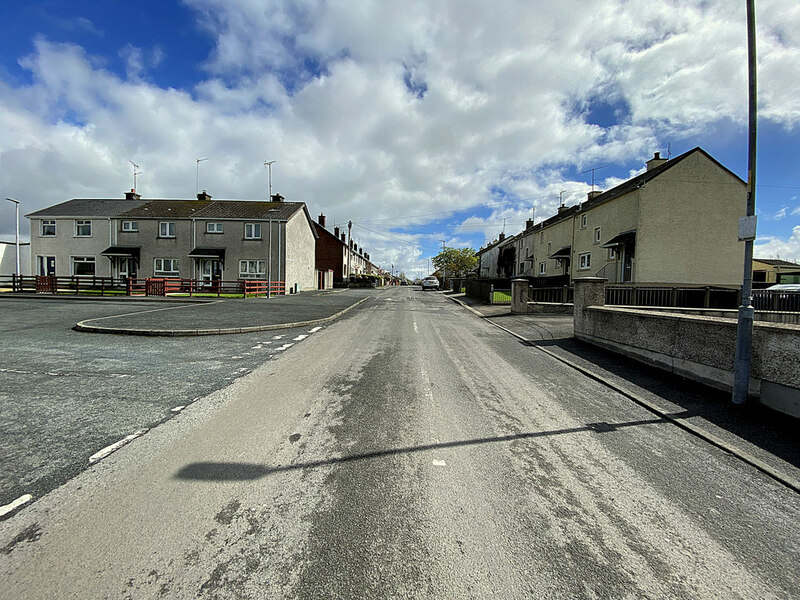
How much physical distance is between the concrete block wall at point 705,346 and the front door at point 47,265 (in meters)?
44.5

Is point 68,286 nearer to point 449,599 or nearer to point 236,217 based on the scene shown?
point 236,217

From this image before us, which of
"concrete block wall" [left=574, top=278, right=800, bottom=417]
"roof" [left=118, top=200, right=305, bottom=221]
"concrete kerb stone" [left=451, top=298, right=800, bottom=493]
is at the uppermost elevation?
"roof" [left=118, top=200, right=305, bottom=221]

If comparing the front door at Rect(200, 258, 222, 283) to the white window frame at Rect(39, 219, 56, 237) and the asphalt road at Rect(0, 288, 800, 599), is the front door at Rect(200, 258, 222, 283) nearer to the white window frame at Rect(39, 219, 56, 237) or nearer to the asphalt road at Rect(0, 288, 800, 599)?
the white window frame at Rect(39, 219, 56, 237)

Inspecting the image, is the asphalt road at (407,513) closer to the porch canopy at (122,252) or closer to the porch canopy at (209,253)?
the porch canopy at (209,253)

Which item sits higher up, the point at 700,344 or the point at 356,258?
the point at 356,258

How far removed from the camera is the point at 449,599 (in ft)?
6.24

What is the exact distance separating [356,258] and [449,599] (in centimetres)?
7703

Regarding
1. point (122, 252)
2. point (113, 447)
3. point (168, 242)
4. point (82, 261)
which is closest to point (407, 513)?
point (113, 447)

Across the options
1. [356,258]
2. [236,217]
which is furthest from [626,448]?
[356,258]

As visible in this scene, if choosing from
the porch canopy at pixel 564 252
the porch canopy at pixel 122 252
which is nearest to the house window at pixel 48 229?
the porch canopy at pixel 122 252

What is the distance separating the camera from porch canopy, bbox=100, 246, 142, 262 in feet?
105

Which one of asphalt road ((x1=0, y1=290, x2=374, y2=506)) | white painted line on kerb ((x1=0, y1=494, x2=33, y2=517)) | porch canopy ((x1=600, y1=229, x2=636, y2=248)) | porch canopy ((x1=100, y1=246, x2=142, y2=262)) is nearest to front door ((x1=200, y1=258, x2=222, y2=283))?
porch canopy ((x1=100, y1=246, x2=142, y2=262))

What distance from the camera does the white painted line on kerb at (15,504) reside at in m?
2.55

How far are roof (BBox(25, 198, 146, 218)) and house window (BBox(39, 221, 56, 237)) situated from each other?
727 millimetres
